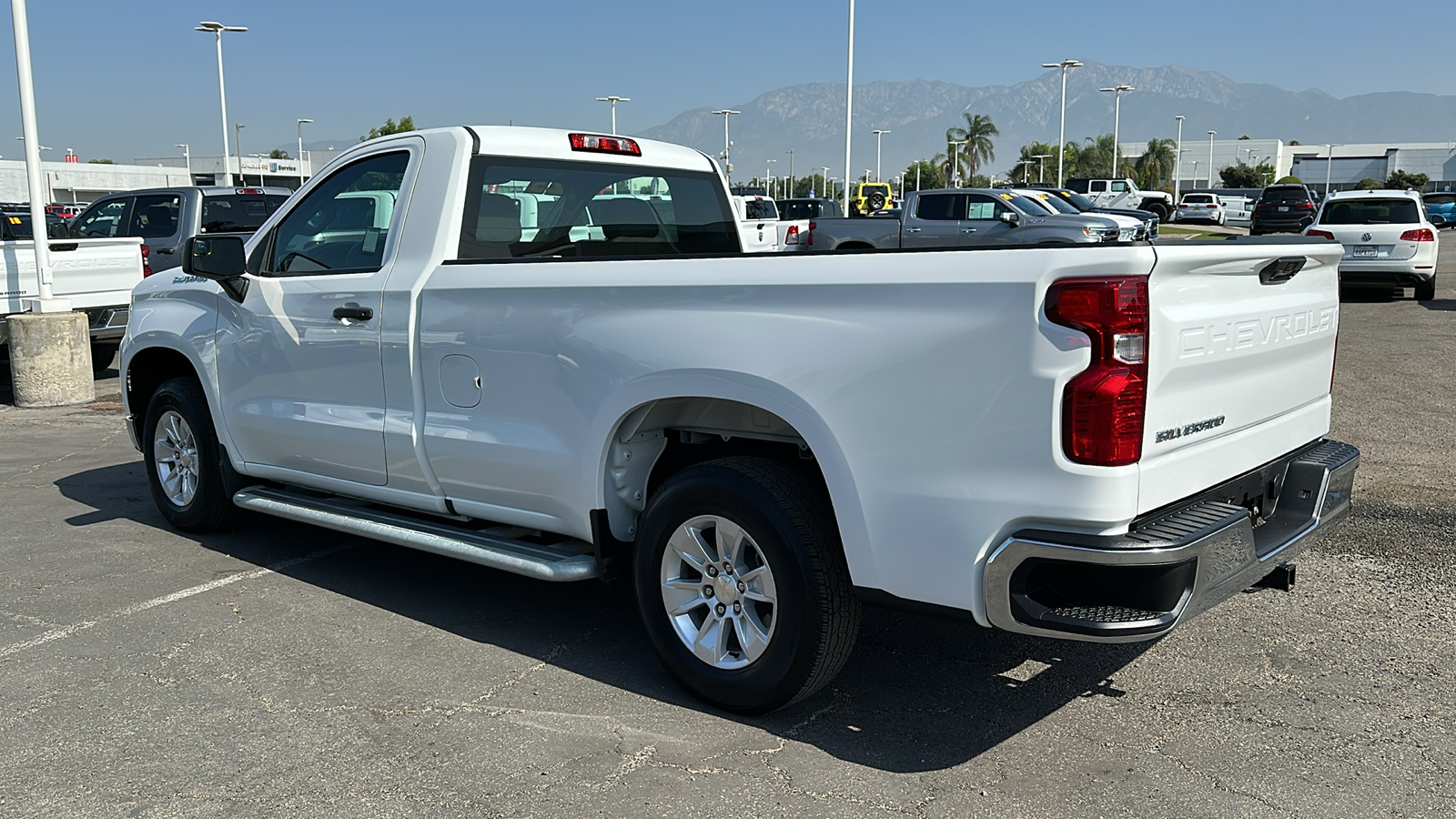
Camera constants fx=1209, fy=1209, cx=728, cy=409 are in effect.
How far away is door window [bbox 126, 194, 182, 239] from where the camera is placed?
48.7 ft

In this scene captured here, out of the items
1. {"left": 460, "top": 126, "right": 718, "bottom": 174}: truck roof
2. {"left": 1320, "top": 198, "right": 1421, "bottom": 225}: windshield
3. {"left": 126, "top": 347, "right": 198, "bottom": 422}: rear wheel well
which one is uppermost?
{"left": 460, "top": 126, "right": 718, "bottom": 174}: truck roof

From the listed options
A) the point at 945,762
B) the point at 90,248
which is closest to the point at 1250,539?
the point at 945,762

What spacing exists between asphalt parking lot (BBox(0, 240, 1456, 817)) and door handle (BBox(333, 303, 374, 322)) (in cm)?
125

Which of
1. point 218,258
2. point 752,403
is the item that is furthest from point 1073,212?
point 752,403

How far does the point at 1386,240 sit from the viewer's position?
681 inches

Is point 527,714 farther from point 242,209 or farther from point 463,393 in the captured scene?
point 242,209

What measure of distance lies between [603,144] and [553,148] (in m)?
0.31

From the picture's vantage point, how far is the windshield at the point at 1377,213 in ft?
57.3

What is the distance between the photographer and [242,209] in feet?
49.0

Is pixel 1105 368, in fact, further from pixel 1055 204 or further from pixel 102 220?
pixel 1055 204

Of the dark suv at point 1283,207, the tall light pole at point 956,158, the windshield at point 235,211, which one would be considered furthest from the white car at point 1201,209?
the windshield at point 235,211

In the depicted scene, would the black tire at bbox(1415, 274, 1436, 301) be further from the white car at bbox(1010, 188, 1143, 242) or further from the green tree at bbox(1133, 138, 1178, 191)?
the green tree at bbox(1133, 138, 1178, 191)

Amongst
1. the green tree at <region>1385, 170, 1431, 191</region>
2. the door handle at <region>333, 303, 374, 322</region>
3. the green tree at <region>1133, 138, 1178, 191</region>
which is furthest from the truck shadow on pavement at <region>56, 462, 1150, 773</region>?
the green tree at <region>1133, 138, 1178, 191</region>

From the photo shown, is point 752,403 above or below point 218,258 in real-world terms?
below
